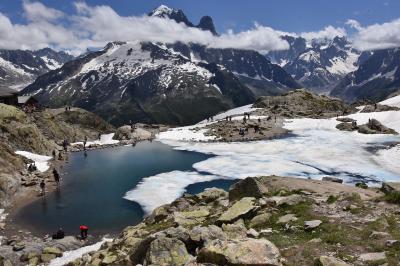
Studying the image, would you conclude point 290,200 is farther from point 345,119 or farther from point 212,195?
point 345,119

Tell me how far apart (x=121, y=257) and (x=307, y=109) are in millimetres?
152071

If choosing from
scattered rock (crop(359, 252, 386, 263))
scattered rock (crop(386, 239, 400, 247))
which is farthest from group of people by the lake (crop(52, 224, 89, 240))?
scattered rock (crop(386, 239, 400, 247))

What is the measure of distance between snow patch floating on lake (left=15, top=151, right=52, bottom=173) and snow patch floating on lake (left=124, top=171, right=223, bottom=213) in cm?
2049

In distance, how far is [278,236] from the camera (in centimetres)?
2472

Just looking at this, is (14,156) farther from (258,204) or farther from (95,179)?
(258,204)

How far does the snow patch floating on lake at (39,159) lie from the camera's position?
83.3m

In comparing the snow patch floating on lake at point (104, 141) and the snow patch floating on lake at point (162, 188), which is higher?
the snow patch floating on lake at point (104, 141)

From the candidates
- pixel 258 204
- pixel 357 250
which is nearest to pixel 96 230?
pixel 258 204

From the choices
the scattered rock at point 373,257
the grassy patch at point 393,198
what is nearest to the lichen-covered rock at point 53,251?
the grassy patch at point 393,198

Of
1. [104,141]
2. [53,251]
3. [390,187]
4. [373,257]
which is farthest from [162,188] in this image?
[104,141]

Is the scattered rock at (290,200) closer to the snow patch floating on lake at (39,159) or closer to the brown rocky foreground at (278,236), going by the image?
the brown rocky foreground at (278,236)

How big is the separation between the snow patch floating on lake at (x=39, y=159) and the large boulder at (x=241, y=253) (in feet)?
217

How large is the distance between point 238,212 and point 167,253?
23.4ft

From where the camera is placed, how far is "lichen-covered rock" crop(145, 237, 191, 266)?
23.1 meters
